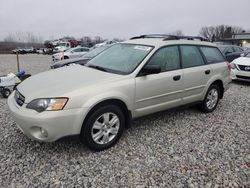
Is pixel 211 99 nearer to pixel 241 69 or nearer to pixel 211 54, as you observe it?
pixel 211 54

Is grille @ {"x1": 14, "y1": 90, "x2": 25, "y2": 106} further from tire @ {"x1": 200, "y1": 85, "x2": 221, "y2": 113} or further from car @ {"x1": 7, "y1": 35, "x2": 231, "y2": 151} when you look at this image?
tire @ {"x1": 200, "y1": 85, "x2": 221, "y2": 113}

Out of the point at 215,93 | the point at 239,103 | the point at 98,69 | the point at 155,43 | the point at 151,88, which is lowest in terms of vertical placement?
the point at 239,103

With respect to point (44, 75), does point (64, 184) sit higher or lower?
lower

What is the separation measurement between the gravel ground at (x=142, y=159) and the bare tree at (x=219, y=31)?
206ft

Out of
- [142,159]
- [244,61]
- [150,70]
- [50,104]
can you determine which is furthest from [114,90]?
[244,61]

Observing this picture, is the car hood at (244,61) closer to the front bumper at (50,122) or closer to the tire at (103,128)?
the tire at (103,128)

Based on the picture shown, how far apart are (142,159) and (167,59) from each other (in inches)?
71.6

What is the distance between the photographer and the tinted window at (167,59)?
3589mm

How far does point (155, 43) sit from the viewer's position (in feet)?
12.2

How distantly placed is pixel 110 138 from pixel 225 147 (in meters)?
1.84

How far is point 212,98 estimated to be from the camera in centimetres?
481

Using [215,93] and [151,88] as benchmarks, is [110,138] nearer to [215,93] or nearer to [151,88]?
[151,88]

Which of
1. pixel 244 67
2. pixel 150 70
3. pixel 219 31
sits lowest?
pixel 244 67

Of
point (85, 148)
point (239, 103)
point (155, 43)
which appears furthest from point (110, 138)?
point (239, 103)
